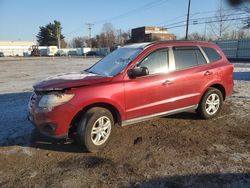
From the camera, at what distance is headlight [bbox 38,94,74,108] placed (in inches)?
158

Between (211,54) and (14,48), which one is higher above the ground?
(14,48)

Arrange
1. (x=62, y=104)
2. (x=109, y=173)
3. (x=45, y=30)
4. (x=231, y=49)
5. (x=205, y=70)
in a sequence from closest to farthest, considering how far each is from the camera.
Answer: (x=109, y=173) → (x=62, y=104) → (x=205, y=70) → (x=231, y=49) → (x=45, y=30)

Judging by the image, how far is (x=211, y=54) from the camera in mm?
5906

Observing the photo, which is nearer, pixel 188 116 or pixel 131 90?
pixel 131 90

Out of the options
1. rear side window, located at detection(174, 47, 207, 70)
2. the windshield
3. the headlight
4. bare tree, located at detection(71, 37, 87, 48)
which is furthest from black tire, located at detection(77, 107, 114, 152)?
bare tree, located at detection(71, 37, 87, 48)

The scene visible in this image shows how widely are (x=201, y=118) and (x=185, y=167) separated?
244cm

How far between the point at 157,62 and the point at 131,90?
2.97ft

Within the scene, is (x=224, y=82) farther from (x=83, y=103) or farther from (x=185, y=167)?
(x=83, y=103)

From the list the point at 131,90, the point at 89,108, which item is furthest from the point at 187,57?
the point at 89,108

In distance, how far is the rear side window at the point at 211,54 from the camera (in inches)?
230

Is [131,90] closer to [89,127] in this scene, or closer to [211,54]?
[89,127]

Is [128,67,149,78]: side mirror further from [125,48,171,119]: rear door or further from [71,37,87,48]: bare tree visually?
[71,37,87,48]: bare tree

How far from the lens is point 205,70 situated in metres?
5.58

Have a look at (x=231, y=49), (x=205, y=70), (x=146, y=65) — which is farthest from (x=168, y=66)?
(x=231, y=49)
